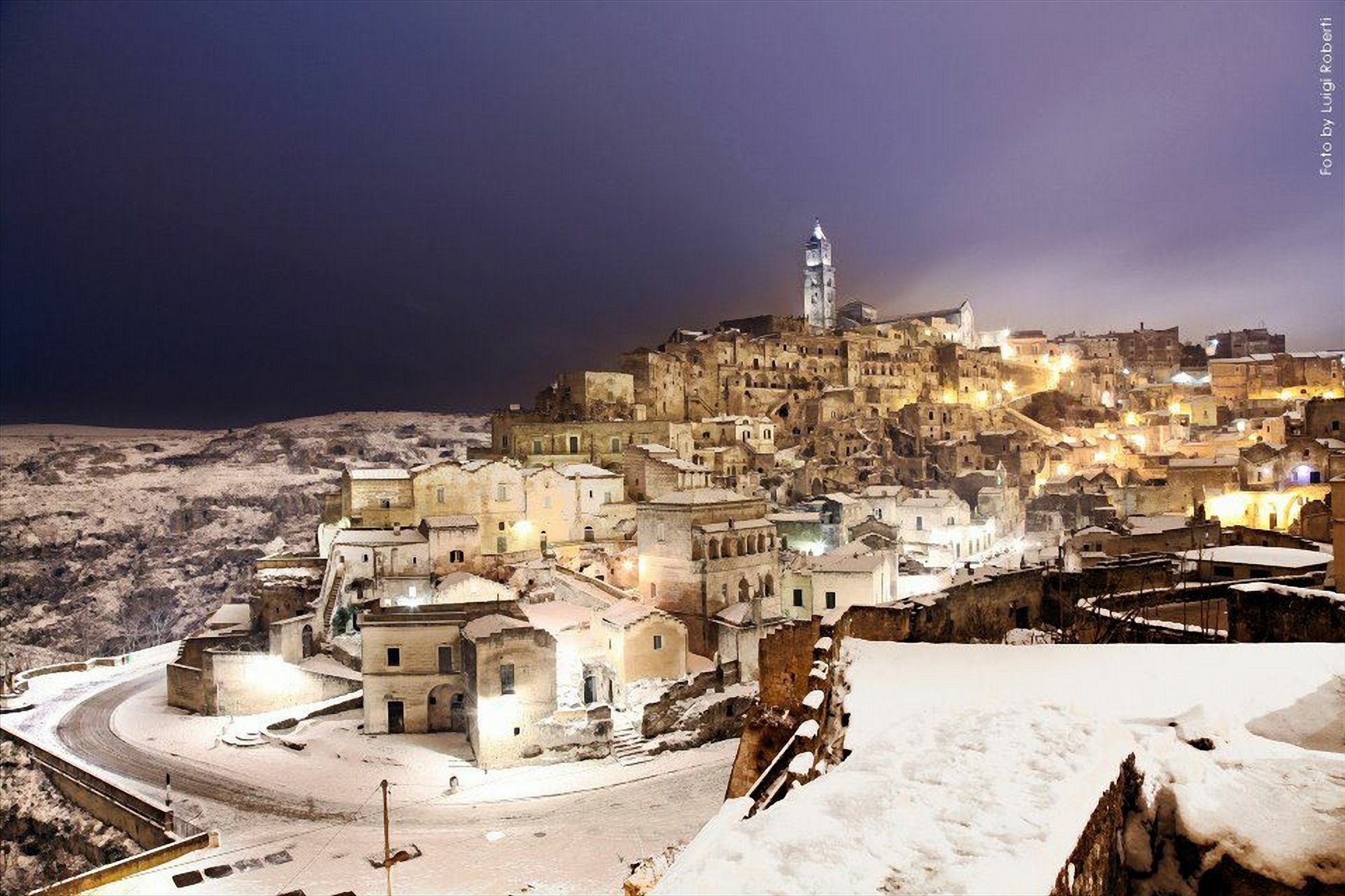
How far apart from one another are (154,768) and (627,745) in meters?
15.5

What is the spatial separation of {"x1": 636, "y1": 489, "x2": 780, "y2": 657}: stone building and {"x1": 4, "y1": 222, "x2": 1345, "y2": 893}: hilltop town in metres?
0.15

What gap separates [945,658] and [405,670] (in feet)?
70.6

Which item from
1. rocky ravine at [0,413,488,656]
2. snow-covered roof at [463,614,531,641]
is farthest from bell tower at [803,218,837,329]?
snow-covered roof at [463,614,531,641]

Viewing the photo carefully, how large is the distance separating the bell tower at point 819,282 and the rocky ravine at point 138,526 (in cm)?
4546

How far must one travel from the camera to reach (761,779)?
26.5 ft

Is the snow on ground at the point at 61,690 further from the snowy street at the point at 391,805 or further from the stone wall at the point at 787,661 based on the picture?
the stone wall at the point at 787,661

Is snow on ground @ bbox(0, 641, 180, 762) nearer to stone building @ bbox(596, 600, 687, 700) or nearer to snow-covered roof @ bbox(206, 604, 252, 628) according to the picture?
snow-covered roof @ bbox(206, 604, 252, 628)

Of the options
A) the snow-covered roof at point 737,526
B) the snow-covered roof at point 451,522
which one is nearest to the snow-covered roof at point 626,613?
the snow-covered roof at point 737,526

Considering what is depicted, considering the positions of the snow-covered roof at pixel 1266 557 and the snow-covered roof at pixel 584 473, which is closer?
the snow-covered roof at pixel 1266 557

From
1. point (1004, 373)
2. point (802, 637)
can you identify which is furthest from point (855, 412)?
point (802, 637)

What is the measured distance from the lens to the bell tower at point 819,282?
304 ft

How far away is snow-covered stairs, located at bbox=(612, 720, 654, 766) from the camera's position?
2488 cm

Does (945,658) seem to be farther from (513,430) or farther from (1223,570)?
(513,430)

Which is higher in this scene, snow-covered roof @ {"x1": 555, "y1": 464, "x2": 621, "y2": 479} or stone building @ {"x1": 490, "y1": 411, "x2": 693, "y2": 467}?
stone building @ {"x1": 490, "y1": 411, "x2": 693, "y2": 467}
